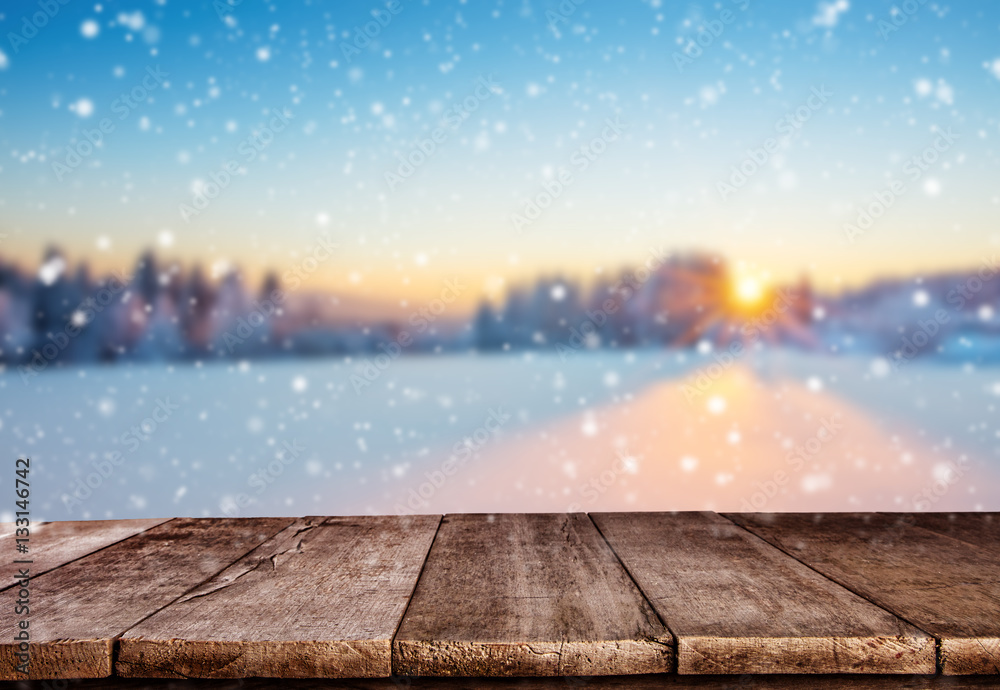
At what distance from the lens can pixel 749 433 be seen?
2229 mm

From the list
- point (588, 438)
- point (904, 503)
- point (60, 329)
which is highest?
point (60, 329)

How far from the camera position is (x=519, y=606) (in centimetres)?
77

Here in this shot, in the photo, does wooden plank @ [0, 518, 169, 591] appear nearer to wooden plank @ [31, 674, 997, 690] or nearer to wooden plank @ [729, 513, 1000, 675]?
wooden plank @ [31, 674, 997, 690]

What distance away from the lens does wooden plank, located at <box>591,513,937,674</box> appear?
676 mm

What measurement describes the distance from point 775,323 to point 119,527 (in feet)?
Answer: 6.41

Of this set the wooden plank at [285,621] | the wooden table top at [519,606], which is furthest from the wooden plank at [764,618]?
the wooden plank at [285,621]

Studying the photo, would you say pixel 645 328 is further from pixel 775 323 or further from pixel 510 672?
pixel 510 672

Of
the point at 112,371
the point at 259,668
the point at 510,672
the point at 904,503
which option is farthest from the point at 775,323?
the point at 112,371

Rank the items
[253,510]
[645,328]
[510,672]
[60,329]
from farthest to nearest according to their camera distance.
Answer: [645,328] < [60,329] < [253,510] < [510,672]

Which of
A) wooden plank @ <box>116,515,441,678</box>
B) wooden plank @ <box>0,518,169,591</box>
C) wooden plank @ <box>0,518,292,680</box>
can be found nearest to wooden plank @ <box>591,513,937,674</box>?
wooden plank @ <box>116,515,441,678</box>

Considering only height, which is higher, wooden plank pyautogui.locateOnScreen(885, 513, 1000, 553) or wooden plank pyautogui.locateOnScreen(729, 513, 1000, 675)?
wooden plank pyautogui.locateOnScreen(729, 513, 1000, 675)

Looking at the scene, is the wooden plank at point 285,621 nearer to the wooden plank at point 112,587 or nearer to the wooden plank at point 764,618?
the wooden plank at point 112,587

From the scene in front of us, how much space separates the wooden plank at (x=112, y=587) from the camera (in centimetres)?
68

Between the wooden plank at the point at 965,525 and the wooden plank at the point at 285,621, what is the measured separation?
91cm
